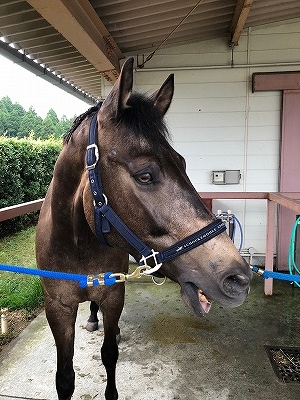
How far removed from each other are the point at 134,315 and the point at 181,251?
2598mm

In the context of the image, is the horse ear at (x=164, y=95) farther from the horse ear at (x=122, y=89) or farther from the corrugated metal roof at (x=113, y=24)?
the corrugated metal roof at (x=113, y=24)

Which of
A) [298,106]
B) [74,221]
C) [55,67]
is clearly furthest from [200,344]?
[55,67]

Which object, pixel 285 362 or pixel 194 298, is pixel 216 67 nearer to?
pixel 285 362

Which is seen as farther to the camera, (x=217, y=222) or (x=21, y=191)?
(x=21, y=191)

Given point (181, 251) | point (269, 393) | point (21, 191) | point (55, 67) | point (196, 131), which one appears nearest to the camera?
point (181, 251)

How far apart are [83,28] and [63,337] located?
220 centimetres

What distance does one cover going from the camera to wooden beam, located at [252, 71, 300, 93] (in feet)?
14.2

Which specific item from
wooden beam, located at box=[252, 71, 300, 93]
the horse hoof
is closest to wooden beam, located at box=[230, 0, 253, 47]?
wooden beam, located at box=[252, 71, 300, 93]

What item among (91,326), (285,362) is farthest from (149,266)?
(91,326)

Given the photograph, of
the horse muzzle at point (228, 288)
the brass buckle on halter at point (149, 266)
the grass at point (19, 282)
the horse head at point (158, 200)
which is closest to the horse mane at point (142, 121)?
the horse head at point (158, 200)

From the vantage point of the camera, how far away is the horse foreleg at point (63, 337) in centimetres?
193

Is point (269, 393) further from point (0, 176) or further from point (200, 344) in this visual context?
point (0, 176)

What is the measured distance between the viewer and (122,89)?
3.92 feet

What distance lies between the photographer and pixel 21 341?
9.86 ft
